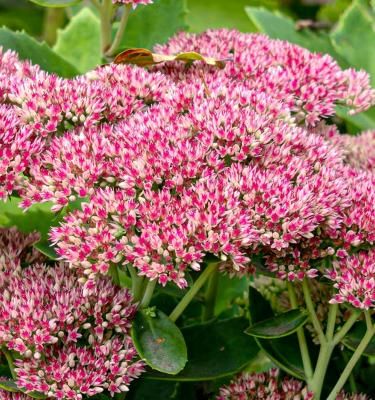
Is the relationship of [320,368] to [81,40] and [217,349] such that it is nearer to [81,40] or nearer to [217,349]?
[217,349]

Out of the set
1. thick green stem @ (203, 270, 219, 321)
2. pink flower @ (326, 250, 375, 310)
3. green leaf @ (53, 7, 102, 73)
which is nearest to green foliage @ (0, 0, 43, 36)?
green leaf @ (53, 7, 102, 73)

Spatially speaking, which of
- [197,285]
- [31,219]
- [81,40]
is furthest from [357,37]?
[197,285]

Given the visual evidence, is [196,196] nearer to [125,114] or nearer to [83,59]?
[125,114]

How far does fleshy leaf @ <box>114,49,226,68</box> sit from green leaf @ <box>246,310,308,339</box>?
1.13 feet

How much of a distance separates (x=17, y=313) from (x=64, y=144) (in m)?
0.20

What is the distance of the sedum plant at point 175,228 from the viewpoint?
0.93m

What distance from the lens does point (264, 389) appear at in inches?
42.2

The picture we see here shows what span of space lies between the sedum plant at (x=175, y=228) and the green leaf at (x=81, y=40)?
456mm

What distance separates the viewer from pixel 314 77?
3.88 feet

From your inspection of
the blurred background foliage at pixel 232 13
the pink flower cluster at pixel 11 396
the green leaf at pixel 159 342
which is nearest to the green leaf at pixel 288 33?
the blurred background foliage at pixel 232 13

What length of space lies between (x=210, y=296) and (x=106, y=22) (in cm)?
46

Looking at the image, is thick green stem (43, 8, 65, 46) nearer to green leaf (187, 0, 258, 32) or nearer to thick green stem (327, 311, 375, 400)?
green leaf (187, 0, 258, 32)

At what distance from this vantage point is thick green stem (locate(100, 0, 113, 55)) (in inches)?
52.9

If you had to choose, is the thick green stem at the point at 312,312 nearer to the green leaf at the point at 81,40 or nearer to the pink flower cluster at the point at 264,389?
the pink flower cluster at the point at 264,389
